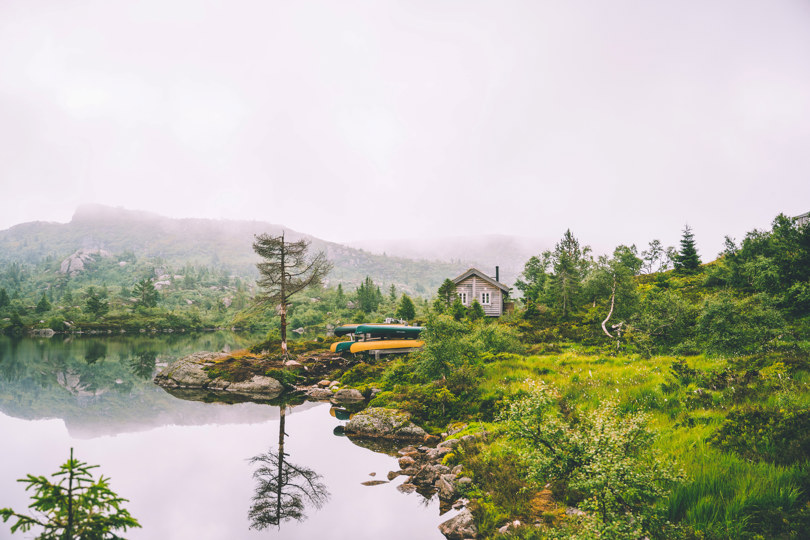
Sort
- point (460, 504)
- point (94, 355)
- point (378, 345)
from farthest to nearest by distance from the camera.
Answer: point (94, 355), point (378, 345), point (460, 504)

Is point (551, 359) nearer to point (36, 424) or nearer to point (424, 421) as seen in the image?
point (424, 421)

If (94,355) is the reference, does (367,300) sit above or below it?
above

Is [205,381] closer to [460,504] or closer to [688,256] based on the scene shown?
[460,504]

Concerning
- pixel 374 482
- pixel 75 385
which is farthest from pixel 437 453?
pixel 75 385

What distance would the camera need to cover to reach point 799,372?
452 inches

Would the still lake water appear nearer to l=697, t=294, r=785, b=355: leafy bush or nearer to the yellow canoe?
Answer: the yellow canoe

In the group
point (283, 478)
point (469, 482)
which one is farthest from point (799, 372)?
point (283, 478)

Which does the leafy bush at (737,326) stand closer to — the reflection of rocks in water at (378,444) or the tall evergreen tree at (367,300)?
the reflection of rocks in water at (378,444)

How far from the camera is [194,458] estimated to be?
15.7m

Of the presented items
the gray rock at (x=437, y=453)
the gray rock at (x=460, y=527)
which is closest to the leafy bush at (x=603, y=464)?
the gray rock at (x=460, y=527)

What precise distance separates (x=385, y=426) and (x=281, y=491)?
5986mm

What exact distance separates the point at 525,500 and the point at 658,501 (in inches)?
129

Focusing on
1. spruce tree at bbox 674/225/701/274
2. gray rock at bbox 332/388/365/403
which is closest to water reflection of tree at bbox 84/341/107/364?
gray rock at bbox 332/388/365/403

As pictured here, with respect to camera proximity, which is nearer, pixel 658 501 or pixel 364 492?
pixel 658 501
